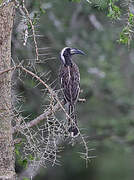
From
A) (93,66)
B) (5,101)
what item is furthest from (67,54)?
(5,101)

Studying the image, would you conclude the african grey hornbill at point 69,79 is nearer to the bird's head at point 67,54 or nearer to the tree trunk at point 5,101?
the bird's head at point 67,54

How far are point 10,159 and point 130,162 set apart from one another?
10785 mm

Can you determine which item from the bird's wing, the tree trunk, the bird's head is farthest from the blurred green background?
the tree trunk

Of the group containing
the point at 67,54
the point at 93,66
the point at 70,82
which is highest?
the point at 67,54

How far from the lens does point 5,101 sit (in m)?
4.03

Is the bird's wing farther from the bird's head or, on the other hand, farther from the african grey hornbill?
the bird's head

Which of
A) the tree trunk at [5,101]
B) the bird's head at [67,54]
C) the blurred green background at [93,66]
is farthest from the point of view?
the blurred green background at [93,66]

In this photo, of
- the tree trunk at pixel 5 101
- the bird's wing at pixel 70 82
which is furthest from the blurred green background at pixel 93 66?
the tree trunk at pixel 5 101

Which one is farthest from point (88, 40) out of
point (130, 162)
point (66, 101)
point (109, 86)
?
point (130, 162)

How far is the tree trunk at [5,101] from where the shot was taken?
4027mm

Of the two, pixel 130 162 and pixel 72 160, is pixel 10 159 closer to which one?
pixel 72 160

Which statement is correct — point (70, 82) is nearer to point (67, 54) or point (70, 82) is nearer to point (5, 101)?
point (67, 54)

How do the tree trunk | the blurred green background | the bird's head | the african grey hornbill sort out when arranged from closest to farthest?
the tree trunk
the african grey hornbill
the bird's head
the blurred green background

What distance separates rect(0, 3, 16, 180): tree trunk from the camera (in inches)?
159
